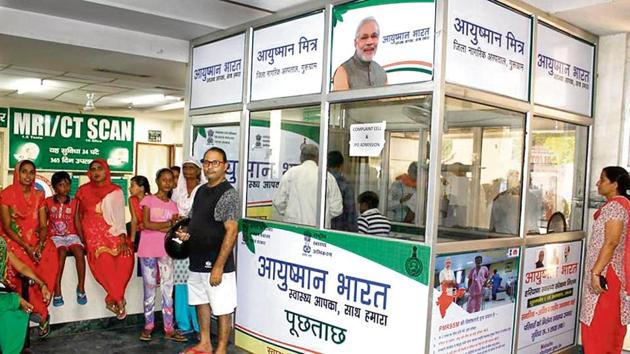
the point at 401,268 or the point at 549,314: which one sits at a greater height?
the point at 401,268

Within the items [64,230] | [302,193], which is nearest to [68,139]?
[64,230]

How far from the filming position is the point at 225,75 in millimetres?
4738

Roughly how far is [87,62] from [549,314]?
16.6 ft

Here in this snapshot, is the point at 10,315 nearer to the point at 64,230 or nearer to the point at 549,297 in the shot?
the point at 64,230

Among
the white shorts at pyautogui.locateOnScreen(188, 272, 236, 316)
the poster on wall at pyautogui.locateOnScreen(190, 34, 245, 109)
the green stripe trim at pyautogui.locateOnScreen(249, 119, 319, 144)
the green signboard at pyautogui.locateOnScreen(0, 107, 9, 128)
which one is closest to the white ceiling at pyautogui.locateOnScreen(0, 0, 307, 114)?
the poster on wall at pyautogui.locateOnScreen(190, 34, 245, 109)

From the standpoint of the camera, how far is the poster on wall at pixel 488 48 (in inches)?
126

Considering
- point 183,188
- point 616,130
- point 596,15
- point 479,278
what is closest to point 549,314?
point 479,278

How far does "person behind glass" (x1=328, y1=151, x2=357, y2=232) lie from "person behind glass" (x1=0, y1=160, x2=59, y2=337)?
92.4 inches

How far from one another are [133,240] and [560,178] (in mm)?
3612

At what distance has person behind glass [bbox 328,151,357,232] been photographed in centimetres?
388

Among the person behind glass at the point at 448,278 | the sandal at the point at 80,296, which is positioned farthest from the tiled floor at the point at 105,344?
the person behind glass at the point at 448,278

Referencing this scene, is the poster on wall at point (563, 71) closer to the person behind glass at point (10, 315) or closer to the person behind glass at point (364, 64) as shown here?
the person behind glass at point (364, 64)

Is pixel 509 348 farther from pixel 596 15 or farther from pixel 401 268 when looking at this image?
pixel 596 15

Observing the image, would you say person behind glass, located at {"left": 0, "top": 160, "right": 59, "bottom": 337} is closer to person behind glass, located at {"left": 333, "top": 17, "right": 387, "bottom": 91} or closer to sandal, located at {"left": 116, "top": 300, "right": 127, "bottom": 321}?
sandal, located at {"left": 116, "top": 300, "right": 127, "bottom": 321}
